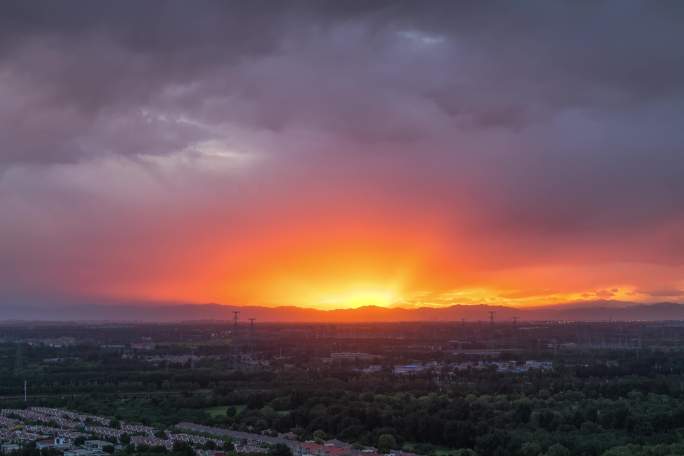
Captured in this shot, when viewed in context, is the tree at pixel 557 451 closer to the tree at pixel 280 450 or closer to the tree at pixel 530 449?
the tree at pixel 530 449

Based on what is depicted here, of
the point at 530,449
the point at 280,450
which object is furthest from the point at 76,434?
the point at 530,449

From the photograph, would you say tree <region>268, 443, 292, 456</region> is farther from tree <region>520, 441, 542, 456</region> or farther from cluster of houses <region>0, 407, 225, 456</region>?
tree <region>520, 441, 542, 456</region>

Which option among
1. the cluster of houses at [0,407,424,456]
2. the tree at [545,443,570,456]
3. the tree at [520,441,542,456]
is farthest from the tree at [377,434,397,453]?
the tree at [545,443,570,456]

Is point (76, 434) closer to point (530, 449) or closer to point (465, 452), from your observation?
point (465, 452)

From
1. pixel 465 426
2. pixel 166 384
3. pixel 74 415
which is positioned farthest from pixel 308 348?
pixel 465 426

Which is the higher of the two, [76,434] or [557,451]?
[557,451]

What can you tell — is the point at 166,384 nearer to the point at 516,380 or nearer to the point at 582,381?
the point at 516,380

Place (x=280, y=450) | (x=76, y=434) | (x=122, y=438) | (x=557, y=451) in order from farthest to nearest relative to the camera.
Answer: (x=76, y=434) → (x=122, y=438) → (x=280, y=450) → (x=557, y=451)

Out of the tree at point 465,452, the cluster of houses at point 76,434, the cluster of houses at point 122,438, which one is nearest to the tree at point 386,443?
the cluster of houses at point 122,438
